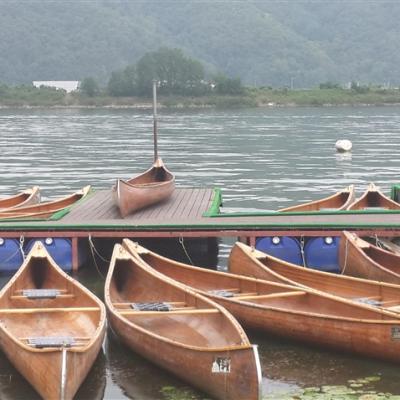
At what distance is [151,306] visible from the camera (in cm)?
1398

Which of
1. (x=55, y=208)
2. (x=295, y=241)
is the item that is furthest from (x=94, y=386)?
(x=55, y=208)

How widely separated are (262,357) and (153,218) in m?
7.66

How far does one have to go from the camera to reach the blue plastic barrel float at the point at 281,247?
19.0m

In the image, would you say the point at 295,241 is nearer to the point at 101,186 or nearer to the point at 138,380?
the point at 138,380

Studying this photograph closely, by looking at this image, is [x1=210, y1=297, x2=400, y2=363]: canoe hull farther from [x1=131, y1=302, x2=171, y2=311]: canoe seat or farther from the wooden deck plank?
the wooden deck plank

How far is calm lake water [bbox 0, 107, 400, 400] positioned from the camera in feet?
41.2

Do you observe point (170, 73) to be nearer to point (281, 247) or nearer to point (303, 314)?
point (281, 247)

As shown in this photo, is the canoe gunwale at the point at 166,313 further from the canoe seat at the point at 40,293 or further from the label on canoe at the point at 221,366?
the canoe seat at the point at 40,293

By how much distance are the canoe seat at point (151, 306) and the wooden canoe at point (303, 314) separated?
2.84ft

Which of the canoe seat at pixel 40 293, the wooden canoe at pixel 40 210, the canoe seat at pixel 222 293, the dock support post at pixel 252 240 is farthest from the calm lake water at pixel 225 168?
the wooden canoe at pixel 40 210

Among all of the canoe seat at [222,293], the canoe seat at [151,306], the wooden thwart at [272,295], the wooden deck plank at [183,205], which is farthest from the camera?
the wooden deck plank at [183,205]

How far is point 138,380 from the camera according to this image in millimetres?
12609

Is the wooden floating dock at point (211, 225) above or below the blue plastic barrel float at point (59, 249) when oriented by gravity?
above

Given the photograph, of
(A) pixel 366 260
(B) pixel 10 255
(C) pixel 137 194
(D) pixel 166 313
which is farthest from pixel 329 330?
(C) pixel 137 194
